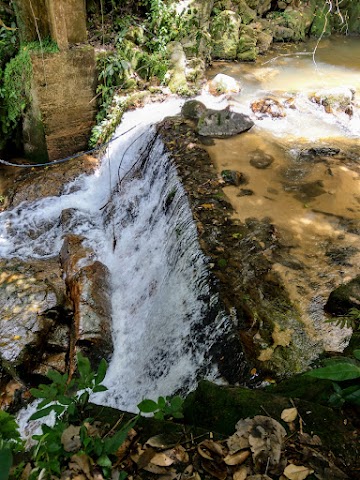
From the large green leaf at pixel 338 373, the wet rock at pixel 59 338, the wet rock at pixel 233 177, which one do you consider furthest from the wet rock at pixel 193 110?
the large green leaf at pixel 338 373

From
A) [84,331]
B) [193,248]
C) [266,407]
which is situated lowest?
[84,331]

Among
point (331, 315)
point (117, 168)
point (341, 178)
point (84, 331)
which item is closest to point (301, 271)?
point (331, 315)

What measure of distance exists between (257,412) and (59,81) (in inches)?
262

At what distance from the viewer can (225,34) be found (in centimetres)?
987

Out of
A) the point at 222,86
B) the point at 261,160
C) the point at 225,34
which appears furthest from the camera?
the point at 225,34

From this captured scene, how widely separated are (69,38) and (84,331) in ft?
16.7

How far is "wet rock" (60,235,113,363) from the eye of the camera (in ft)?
15.1

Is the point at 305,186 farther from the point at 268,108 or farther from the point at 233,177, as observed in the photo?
the point at 268,108

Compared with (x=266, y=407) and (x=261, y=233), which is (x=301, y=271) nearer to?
(x=261, y=233)

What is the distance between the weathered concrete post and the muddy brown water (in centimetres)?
276

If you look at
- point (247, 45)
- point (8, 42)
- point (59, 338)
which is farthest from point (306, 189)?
point (247, 45)

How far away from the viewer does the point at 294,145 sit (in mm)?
6691

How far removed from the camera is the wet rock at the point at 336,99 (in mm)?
7668

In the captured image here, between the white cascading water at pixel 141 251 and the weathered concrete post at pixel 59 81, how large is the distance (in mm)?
823
